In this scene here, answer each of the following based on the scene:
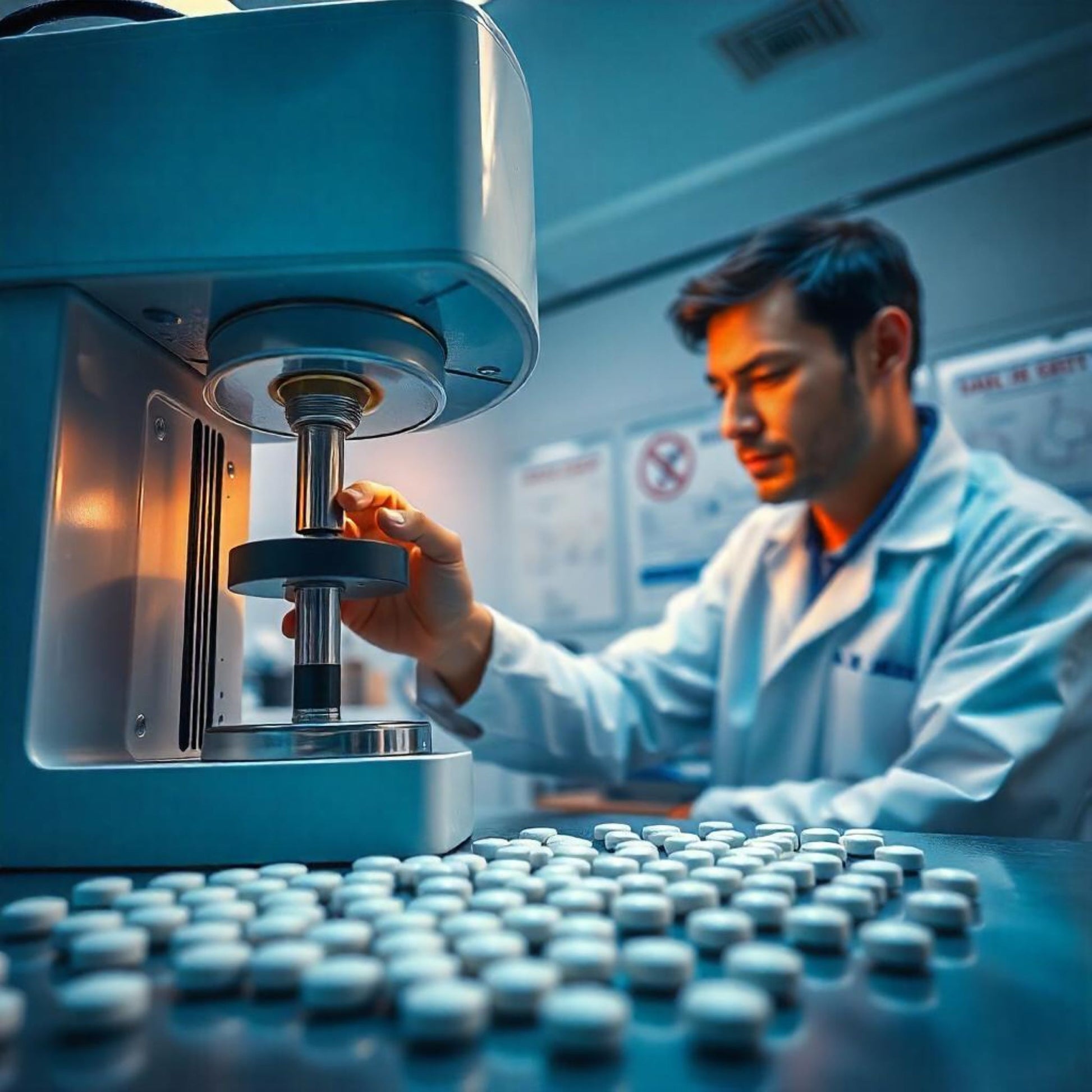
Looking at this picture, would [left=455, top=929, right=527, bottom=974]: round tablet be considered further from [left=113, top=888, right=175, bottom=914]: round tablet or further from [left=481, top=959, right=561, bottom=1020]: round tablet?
[left=113, top=888, right=175, bottom=914]: round tablet

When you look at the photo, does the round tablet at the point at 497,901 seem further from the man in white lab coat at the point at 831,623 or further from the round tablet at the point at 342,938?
the man in white lab coat at the point at 831,623

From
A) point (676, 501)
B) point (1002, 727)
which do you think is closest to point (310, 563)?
point (1002, 727)

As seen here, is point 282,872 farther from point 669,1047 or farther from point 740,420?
point 740,420

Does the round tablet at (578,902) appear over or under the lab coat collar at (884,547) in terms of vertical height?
under

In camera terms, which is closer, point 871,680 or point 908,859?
point 908,859

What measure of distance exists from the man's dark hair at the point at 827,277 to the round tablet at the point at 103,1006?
4.33ft

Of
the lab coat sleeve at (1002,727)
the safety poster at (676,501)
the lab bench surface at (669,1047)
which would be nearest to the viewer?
the lab bench surface at (669,1047)

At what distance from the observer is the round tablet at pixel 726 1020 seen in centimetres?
19

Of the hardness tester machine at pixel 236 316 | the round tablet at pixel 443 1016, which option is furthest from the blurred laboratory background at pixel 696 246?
the round tablet at pixel 443 1016

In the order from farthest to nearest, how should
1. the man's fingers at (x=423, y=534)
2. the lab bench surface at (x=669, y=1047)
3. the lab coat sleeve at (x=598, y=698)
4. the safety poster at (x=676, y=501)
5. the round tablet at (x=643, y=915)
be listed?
the safety poster at (x=676, y=501) → the lab coat sleeve at (x=598, y=698) → the man's fingers at (x=423, y=534) → the round tablet at (x=643, y=915) → the lab bench surface at (x=669, y=1047)

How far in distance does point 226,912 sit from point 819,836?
333mm

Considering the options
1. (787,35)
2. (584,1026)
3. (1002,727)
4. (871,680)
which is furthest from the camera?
(787,35)

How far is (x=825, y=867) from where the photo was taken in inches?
15.0

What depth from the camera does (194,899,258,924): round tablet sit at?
0.29 metres
